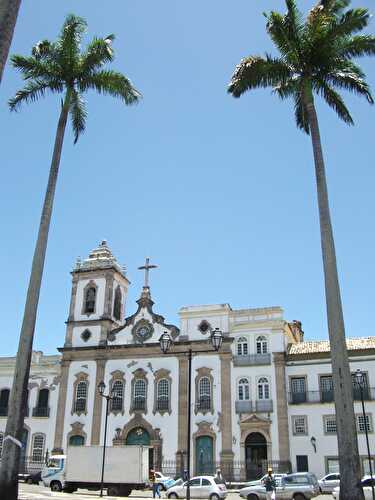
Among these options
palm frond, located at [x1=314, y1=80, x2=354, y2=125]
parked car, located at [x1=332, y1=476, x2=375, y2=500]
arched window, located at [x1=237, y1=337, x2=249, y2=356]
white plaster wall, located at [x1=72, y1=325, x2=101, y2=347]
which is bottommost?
parked car, located at [x1=332, y1=476, x2=375, y2=500]

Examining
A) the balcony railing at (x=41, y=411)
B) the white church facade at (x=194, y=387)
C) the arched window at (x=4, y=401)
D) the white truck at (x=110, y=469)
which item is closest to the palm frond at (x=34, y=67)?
the white truck at (x=110, y=469)

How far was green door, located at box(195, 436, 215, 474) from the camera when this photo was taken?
36.5 metres

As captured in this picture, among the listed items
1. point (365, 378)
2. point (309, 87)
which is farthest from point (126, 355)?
point (309, 87)

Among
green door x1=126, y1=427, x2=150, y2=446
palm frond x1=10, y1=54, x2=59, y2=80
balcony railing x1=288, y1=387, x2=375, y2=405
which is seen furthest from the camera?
green door x1=126, y1=427, x2=150, y2=446

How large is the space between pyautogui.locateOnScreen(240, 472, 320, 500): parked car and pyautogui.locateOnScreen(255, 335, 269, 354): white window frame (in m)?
12.3

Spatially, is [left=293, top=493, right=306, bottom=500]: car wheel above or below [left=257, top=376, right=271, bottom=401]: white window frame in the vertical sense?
below

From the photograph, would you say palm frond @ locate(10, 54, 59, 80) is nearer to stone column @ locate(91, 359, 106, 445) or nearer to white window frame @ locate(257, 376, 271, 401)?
white window frame @ locate(257, 376, 271, 401)

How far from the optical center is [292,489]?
25.3m

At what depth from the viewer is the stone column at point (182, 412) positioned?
37.2 meters

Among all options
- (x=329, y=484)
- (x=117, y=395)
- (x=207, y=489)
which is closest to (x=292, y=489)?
(x=207, y=489)

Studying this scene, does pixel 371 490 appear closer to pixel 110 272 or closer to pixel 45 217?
pixel 45 217

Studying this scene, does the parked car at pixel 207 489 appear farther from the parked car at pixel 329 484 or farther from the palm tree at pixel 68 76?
the palm tree at pixel 68 76

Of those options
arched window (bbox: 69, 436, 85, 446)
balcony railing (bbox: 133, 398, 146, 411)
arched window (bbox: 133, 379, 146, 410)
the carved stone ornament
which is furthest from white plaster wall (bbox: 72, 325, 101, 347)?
arched window (bbox: 69, 436, 85, 446)

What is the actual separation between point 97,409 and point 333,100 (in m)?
28.5
